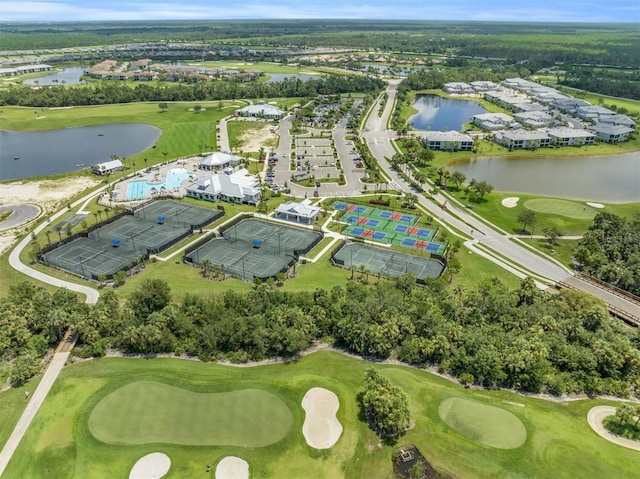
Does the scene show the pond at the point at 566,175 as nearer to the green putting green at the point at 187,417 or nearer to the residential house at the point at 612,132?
the residential house at the point at 612,132

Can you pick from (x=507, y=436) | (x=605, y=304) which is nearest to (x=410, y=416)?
(x=507, y=436)

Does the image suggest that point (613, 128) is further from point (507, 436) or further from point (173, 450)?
Result: point (173, 450)

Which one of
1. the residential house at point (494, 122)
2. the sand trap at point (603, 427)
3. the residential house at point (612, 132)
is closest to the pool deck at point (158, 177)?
the sand trap at point (603, 427)

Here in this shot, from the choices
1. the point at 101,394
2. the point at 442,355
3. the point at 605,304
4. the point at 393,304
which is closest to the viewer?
the point at 101,394

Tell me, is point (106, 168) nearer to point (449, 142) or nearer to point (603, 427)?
point (449, 142)

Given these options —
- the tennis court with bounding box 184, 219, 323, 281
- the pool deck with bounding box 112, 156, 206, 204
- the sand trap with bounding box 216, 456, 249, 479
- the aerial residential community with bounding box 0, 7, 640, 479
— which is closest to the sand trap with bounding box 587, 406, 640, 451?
the aerial residential community with bounding box 0, 7, 640, 479

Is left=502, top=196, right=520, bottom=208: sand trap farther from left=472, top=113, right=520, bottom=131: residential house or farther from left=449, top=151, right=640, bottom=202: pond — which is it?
left=472, top=113, right=520, bottom=131: residential house

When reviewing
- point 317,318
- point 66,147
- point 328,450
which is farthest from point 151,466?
point 66,147

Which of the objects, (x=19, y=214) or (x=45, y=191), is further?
(x=45, y=191)
